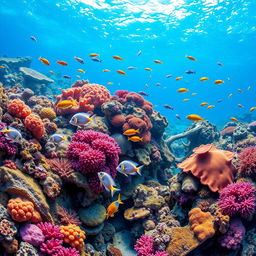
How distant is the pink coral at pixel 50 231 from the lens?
12.2ft

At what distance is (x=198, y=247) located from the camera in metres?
4.15

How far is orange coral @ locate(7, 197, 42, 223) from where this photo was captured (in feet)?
11.4

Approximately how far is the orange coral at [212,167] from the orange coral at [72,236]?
9.29ft

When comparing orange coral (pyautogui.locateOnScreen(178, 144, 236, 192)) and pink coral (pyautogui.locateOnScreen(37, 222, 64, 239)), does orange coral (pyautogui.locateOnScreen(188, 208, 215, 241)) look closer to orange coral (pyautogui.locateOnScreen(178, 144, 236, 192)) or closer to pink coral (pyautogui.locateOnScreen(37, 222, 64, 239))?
orange coral (pyautogui.locateOnScreen(178, 144, 236, 192))

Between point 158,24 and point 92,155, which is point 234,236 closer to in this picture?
point 92,155

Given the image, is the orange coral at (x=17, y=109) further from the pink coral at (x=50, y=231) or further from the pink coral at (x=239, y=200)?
the pink coral at (x=239, y=200)

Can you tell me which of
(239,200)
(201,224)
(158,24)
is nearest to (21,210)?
(201,224)

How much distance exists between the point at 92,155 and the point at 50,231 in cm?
177

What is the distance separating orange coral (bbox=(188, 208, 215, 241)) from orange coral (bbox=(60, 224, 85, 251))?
233 cm

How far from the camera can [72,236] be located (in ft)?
12.8

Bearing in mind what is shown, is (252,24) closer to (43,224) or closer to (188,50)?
(188,50)

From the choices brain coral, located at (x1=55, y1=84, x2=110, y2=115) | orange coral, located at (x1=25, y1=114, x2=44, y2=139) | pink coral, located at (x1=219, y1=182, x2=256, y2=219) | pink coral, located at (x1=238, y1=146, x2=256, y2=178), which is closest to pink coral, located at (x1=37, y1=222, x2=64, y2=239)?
orange coral, located at (x1=25, y1=114, x2=44, y2=139)

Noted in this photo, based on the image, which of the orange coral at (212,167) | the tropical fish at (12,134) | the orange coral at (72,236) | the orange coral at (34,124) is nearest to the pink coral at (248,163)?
the orange coral at (212,167)

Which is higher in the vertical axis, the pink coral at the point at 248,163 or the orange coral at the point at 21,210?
the pink coral at the point at 248,163
